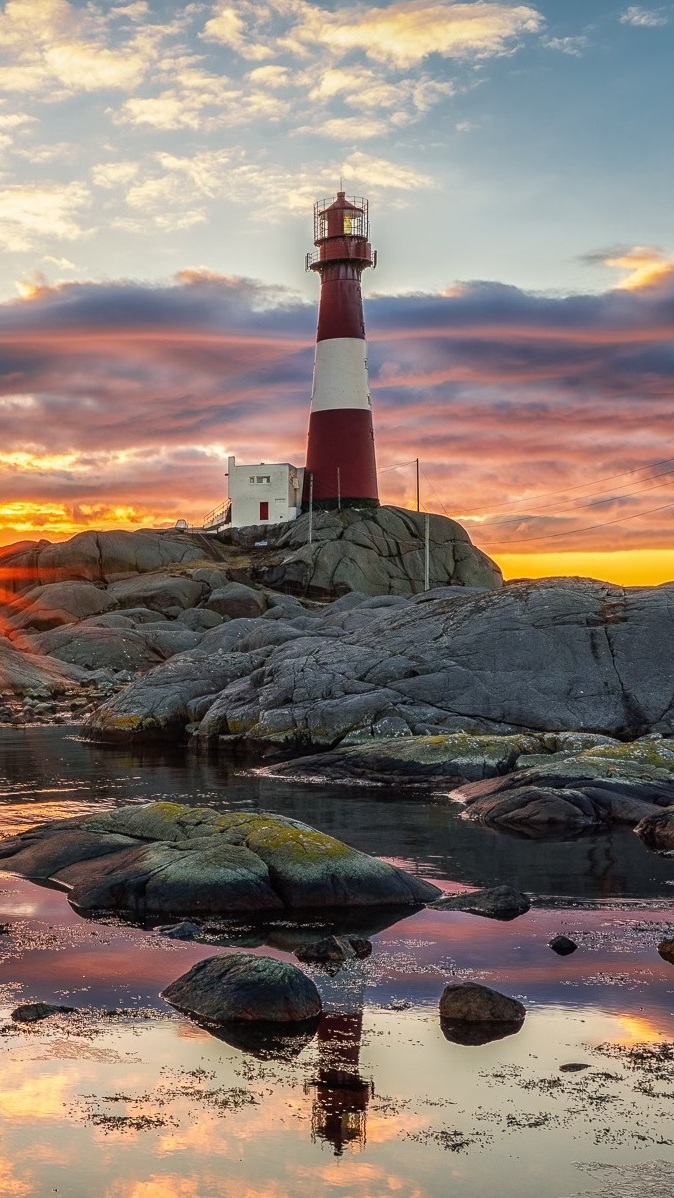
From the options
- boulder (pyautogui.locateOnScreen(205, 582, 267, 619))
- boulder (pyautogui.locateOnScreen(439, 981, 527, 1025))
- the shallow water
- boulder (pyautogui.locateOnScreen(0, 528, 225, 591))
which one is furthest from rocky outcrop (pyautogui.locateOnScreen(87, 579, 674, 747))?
boulder (pyautogui.locateOnScreen(0, 528, 225, 591))

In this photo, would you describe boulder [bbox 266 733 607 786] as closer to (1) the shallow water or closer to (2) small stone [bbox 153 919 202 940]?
(1) the shallow water

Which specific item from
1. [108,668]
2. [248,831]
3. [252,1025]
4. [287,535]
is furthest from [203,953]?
[287,535]

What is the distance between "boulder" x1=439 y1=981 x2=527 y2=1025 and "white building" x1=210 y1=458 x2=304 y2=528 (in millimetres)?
75135

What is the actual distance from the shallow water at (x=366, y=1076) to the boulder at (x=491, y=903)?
281mm

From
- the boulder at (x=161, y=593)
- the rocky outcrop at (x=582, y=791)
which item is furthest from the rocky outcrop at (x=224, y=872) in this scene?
the boulder at (x=161, y=593)

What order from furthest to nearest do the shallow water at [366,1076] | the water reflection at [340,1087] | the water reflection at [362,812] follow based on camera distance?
the water reflection at [362,812] → the water reflection at [340,1087] → the shallow water at [366,1076]

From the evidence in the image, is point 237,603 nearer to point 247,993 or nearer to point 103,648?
point 103,648

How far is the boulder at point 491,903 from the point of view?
12.9m

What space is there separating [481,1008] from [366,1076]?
5.02 feet

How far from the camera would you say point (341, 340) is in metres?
75.5

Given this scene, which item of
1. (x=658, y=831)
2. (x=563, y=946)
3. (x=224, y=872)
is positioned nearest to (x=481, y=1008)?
(x=563, y=946)

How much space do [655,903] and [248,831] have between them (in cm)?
489

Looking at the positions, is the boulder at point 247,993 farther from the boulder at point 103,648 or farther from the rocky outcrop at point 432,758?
the boulder at point 103,648

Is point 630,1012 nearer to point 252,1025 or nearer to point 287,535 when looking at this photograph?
point 252,1025
